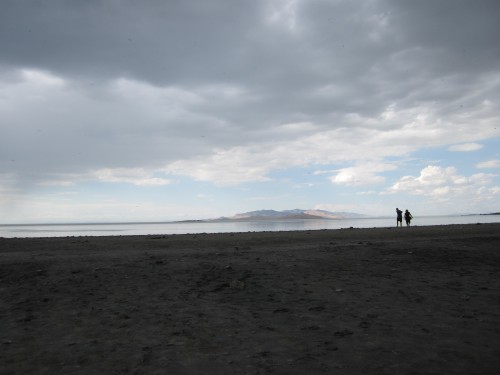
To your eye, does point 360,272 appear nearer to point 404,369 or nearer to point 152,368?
point 404,369

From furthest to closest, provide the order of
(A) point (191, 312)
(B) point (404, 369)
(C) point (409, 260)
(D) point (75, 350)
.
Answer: (C) point (409, 260) → (A) point (191, 312) → (D) point (75, 350) → (B) point (404, 369)

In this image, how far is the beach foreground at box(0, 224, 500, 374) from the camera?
16.9 feet

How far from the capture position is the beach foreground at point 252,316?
16.9 ft

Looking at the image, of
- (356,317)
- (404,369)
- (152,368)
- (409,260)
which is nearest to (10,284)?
(152,368)

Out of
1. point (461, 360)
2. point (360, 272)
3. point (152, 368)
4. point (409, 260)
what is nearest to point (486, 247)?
point (409, 260)

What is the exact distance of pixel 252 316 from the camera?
729cm

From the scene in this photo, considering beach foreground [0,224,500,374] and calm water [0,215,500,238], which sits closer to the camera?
beach foreground [0,224,500,374]

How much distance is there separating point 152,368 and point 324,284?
574 centimetres

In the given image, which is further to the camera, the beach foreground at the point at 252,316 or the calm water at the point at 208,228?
the calm water at the point at 208,228

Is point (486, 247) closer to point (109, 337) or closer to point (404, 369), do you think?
point (404, 369)

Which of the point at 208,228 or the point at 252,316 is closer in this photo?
the point at 252,316

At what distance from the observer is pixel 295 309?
25.1 feet

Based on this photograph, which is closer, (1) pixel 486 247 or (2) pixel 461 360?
(2) pixel 461 360

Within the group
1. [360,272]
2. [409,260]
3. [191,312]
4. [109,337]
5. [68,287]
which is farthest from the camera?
[409,260]
